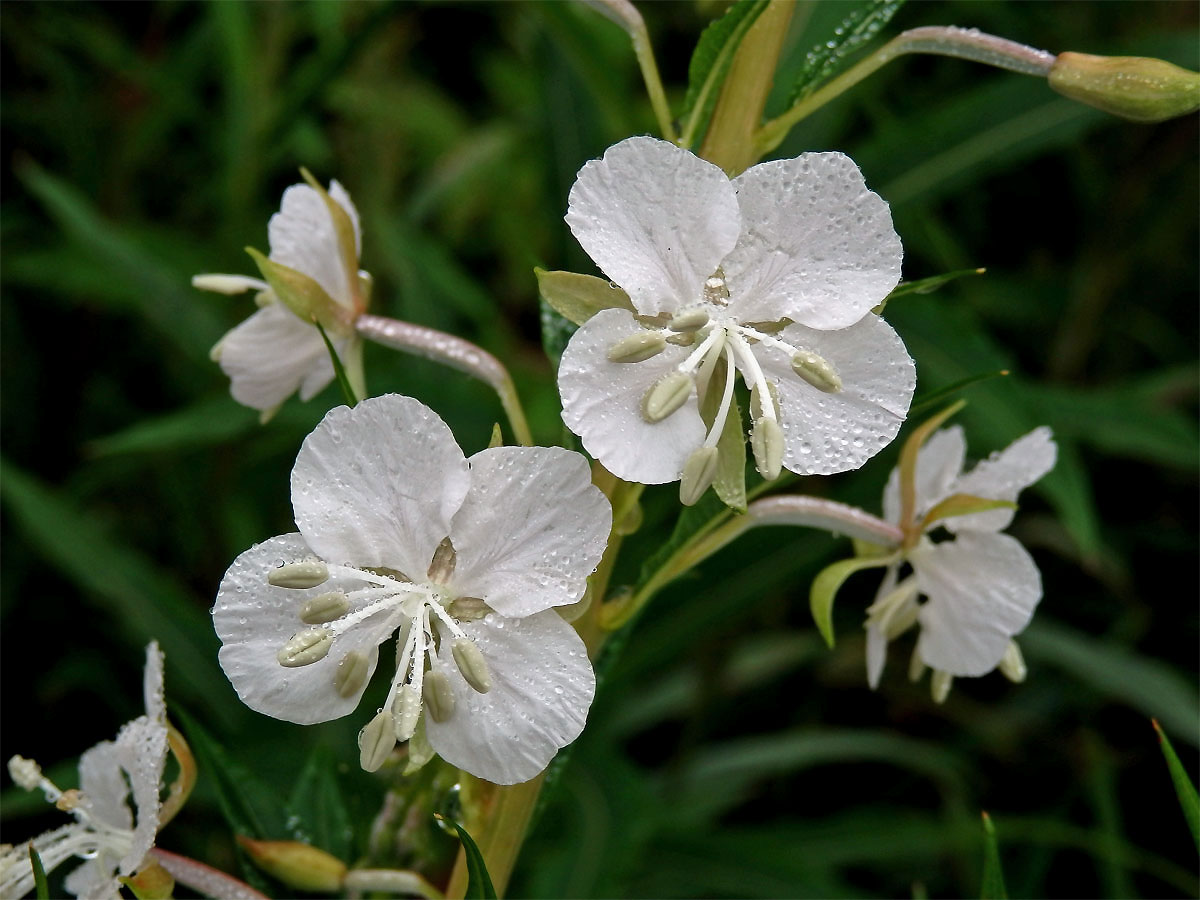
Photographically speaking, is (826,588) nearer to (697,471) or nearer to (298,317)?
(697,471)

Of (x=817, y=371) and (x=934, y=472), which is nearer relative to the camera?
(x=817, y=371)

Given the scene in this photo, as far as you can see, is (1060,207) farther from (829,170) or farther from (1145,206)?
(829,170)

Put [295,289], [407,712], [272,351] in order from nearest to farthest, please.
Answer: [407,712] → [295,289] → [272,351]

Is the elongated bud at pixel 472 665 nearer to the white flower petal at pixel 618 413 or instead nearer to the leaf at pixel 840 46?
the white flower petal at pixel 618 413

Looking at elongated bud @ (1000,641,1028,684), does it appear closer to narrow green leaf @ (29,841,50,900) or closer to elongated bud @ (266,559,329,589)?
elongated bud @ (266,559,329,589)

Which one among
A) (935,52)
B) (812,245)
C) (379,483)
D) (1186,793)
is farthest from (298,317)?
(1186,793)

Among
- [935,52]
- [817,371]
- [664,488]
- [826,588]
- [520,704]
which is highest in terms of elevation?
[935,52]
